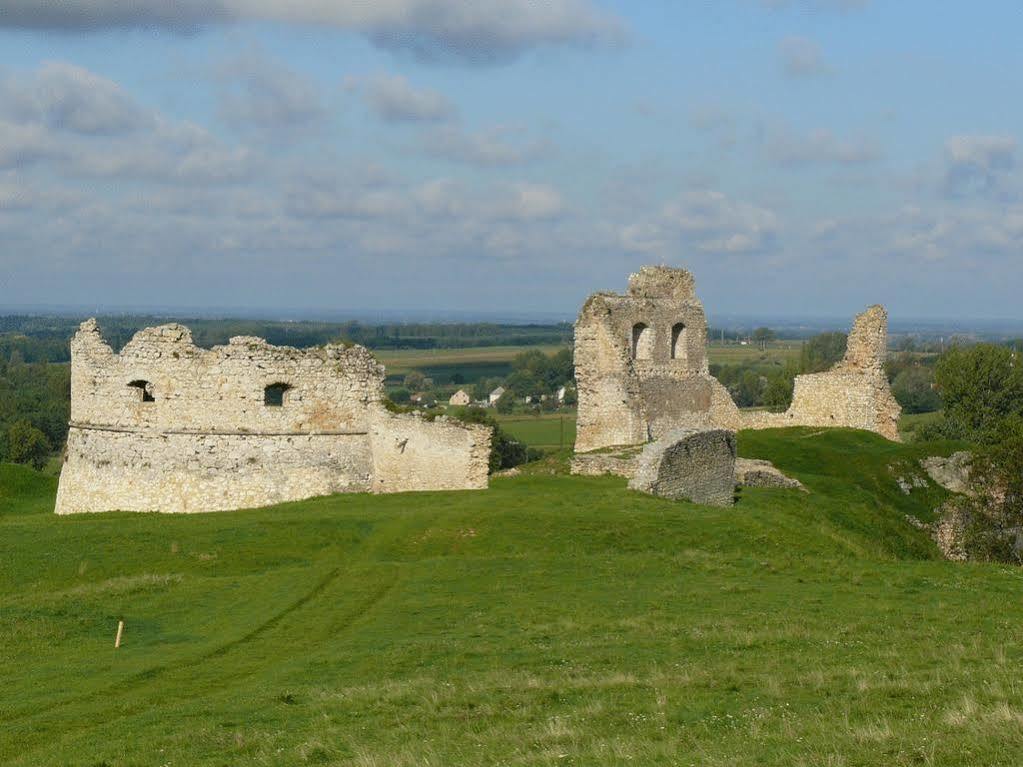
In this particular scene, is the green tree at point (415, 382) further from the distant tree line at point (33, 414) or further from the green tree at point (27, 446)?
the green tree at point (27, 446)

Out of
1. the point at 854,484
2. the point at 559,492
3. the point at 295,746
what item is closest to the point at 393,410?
the point at 559,492

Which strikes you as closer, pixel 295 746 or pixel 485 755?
pixel 485 755

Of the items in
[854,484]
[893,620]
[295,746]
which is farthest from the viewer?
[854,484]

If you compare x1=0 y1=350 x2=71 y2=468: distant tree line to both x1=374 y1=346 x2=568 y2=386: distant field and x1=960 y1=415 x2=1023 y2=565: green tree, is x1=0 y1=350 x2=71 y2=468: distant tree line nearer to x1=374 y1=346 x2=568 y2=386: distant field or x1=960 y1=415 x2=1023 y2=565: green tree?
x1=374 y1=346 x2=568 y2=386: distant field

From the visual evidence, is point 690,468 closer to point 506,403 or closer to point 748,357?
point 506,403

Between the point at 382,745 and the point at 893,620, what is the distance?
29.5 ft

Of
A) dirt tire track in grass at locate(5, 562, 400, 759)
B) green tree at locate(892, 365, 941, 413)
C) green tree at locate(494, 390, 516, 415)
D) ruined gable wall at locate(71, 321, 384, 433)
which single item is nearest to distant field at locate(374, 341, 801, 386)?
green tree at locate(494, 390, 516, 415)

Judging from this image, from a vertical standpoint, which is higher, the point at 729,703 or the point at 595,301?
the point at 595,301

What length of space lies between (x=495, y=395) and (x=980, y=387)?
63.5m

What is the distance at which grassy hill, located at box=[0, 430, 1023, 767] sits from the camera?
41.3ft

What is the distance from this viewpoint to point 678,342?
45.8 meters

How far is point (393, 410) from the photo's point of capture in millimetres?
35188

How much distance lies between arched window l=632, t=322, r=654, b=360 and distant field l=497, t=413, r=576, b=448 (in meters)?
28.1

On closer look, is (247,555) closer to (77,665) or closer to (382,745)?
(77,665)
